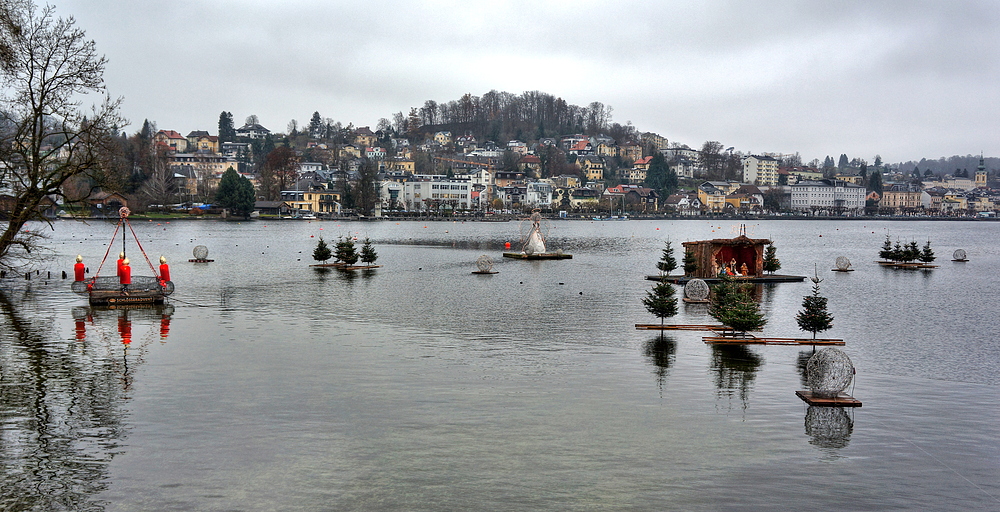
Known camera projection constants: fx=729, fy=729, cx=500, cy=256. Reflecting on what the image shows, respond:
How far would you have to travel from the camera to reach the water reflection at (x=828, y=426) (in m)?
16.9

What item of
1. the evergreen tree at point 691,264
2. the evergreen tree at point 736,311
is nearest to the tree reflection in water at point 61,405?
the evergreen tree at point 736,311

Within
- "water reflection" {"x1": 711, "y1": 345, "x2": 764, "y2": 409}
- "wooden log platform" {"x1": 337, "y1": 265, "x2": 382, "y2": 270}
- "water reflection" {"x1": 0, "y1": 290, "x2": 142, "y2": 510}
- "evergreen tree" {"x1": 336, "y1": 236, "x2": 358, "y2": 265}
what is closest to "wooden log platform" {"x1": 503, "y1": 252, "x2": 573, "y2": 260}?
"wooden log platform" {"x1": 337, "y1": 265, "x2": 382, "y2": 270}

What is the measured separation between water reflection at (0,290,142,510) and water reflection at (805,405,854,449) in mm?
15246

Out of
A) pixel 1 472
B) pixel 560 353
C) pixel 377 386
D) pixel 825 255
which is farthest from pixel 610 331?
pixel 825 255

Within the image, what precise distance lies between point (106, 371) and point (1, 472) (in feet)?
28.3

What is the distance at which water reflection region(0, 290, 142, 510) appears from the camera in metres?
13.7

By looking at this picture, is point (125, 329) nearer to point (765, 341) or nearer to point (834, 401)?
point (765, 341)

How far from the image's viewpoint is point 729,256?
2105 inches

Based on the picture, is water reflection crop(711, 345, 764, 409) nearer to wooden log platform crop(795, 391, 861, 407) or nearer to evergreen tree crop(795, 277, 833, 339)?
wooden log platform crop(795, 391, 861, 407)

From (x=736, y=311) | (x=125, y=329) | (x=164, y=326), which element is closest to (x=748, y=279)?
(x=736, y=311)

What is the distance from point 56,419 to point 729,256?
45334mm

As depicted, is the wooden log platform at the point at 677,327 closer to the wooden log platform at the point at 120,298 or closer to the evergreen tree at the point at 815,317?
the evergreen tree at the point at 815,317

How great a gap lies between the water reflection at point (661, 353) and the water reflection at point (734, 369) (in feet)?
4.82

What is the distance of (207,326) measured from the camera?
31281mm
